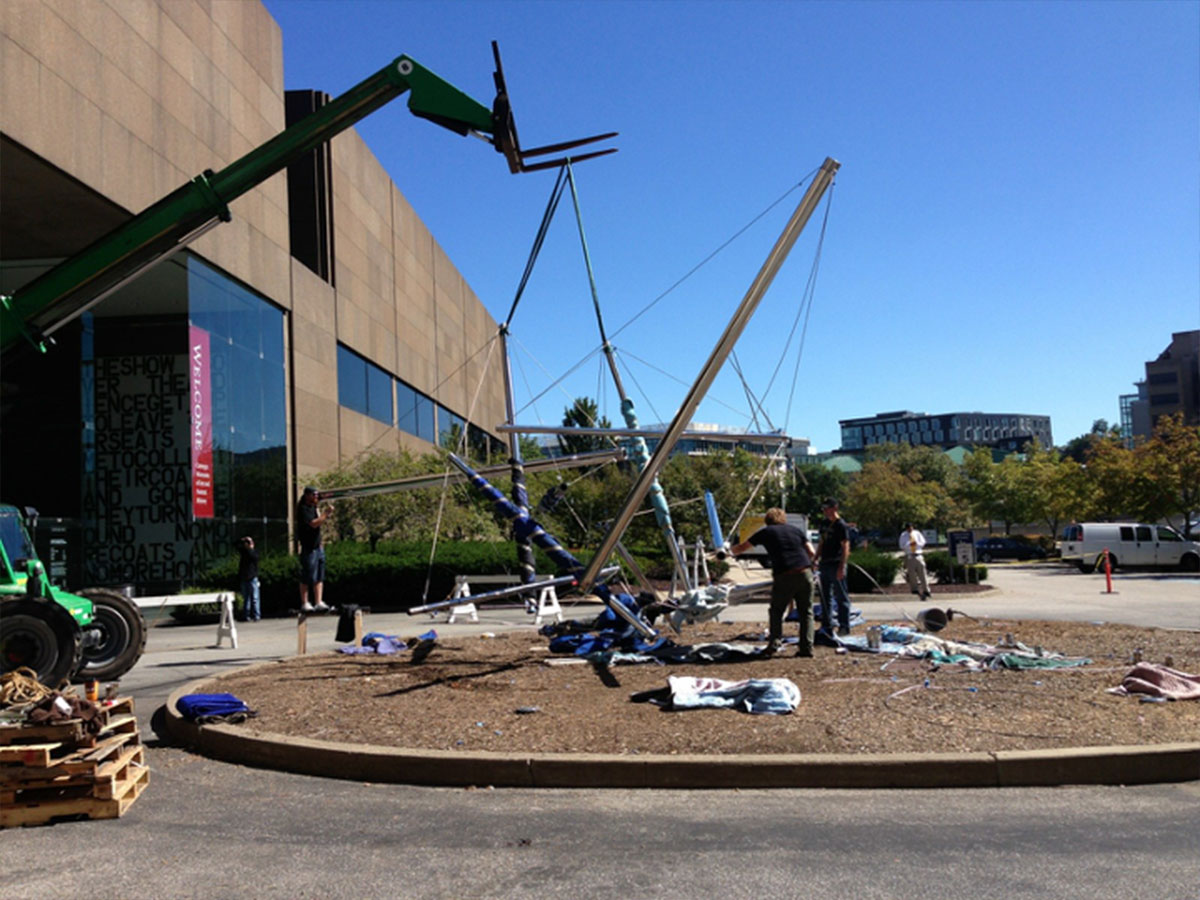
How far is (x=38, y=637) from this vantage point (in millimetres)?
10883

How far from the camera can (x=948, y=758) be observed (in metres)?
6.96

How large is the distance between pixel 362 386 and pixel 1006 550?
43932mm

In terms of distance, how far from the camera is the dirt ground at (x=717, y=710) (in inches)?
300

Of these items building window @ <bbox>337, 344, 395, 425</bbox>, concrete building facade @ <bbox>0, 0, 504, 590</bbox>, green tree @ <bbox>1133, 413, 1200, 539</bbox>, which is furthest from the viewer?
green tree @ <bbox>1133, 413, 1200, 539</bbox>

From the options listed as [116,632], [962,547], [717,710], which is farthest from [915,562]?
[116,632]

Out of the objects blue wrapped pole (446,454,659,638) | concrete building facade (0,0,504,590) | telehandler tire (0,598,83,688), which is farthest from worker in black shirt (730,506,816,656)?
concrete building facade (0,0,504,590)

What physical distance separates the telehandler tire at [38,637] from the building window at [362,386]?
25205mm

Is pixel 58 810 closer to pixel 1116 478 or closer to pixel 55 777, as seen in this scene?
pixel 55 777

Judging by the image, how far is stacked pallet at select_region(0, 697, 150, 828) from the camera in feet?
20.7


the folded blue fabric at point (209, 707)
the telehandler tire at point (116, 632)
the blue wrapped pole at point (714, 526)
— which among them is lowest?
the folded blue fabric at point (209, 707)

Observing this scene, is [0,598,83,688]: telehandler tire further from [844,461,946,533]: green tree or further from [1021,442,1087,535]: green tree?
[844,461,946,533]: green tree

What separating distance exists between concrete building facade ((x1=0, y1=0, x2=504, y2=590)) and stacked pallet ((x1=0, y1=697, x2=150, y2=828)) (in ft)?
40.1

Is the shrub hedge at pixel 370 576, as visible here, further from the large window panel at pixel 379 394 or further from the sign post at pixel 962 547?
the large window panel at pixel 379 394

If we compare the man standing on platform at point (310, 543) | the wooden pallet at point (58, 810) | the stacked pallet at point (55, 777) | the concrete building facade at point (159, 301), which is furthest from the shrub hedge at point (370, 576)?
the wooden pallet at point (58, 810)
